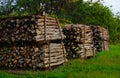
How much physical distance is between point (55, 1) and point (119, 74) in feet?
140

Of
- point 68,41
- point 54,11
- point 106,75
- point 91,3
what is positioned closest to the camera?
point 106,75

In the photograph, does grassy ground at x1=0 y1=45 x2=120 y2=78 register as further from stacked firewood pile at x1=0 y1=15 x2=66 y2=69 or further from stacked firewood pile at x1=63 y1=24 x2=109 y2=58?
stacked firewood pile at x1=63 y1=24 x2=109 y2=58

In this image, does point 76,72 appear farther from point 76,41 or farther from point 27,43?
point 76,41

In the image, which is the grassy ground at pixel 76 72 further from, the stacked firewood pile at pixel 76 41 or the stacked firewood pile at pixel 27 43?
the stacked firewood pile at pixel 76 41

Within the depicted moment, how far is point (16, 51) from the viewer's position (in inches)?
755

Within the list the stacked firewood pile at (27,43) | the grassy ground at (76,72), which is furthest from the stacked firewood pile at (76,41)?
the stacked firewood pile at (27,43)

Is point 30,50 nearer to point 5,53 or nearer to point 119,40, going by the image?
point 5,53

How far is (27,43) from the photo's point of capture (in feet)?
62.9

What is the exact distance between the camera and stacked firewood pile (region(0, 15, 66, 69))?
18.8 meters

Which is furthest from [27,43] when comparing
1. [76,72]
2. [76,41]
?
[76,41]

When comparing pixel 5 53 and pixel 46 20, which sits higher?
pixel 46 20

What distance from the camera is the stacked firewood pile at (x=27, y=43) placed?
1880cm

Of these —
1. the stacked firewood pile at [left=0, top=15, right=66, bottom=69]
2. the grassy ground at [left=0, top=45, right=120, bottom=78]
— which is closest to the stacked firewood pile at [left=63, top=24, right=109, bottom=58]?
the grassy ground at [left=0, top=45, right=120, bottom=78]

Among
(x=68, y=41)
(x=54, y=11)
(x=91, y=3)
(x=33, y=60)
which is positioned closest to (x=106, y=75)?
(x=33, y=60)
